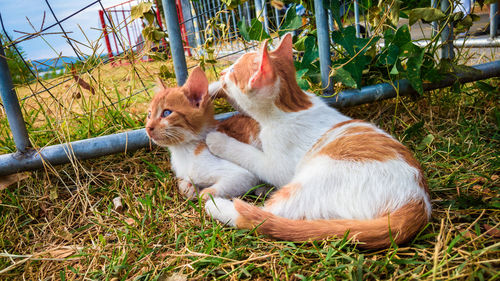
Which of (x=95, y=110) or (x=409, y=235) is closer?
(x=409, y=235)

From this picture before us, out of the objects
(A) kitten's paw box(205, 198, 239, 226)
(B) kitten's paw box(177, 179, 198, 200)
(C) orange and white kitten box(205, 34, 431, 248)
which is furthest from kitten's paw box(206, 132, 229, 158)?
(A) kitten's paw box(205, 198, 239, 226)

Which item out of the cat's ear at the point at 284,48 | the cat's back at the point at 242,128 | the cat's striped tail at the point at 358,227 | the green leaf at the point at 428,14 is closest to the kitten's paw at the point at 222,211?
the cat's striped tail at the point at 358,227

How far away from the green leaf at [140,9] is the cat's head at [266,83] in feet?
2.49

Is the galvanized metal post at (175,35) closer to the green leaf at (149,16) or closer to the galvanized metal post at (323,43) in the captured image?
the green leaf at (149,16)

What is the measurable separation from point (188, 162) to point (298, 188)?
720 millimetres

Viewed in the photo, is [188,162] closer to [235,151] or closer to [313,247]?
[235,151]

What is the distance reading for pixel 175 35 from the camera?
2.01 meters

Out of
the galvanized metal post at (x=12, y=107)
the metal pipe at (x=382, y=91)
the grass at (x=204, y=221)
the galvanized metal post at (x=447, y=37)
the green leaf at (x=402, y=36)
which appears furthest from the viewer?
the galvanized metal post at (x=447, y=37)

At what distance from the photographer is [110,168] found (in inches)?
81.8

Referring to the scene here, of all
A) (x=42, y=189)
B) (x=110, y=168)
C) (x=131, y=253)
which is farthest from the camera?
(x=110, y=168)

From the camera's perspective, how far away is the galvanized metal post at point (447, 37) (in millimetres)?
2322

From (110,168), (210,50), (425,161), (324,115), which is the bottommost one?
(425,161)

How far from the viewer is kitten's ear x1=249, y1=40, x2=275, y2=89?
5.18ft

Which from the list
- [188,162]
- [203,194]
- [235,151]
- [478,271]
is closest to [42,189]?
[188,162]
